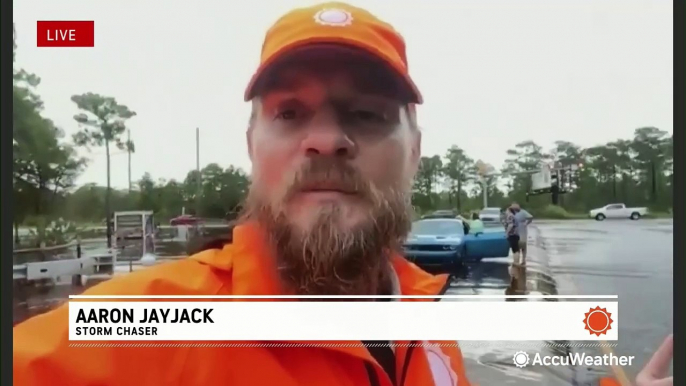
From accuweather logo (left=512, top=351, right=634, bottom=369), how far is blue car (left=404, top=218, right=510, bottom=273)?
0.43m

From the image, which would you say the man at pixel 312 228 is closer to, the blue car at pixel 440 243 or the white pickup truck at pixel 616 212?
the blue car at pixel 440 243

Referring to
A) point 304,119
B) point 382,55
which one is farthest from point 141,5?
point 382,55

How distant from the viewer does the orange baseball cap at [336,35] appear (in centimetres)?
217

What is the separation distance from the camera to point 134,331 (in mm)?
2254

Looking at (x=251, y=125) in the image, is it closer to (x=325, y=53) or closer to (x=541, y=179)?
(x=325, y=53)

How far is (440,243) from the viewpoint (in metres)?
2.33

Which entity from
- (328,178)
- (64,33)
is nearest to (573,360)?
(328,178)

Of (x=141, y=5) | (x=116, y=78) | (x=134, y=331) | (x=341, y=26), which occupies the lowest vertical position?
(x=134, y=331)

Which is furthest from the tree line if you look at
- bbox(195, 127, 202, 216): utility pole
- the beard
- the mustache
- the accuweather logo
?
the accuweather logo

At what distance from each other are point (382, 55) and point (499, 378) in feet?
4.40

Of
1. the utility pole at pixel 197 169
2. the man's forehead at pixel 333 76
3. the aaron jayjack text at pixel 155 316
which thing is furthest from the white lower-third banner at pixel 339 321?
the man's forehead at pixel 333 76

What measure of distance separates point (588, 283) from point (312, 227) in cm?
111

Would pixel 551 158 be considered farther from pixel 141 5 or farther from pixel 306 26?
pixel 141 5

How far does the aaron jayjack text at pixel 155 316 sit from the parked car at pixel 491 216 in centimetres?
113
